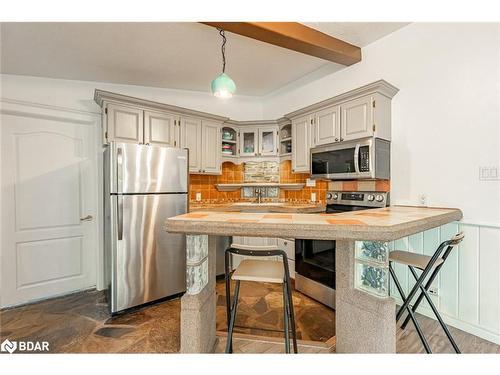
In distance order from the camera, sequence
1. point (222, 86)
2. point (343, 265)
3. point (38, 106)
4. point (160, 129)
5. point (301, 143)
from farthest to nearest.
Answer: point (301, 143) → point (160, 129) → point (38, 106) → point (222, 86) → point (343, 265)

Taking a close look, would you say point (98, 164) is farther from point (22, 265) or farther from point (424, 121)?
point (424, 121)

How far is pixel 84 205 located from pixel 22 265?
824mm

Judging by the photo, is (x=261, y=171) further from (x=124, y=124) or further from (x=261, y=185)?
(x=124, y=124)

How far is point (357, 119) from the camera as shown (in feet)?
7.66

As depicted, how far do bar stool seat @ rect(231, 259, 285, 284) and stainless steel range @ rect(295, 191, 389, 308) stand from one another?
92 centimetres

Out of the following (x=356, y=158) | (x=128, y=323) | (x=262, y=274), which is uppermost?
(x=356, y=158)

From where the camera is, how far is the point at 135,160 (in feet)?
7.56

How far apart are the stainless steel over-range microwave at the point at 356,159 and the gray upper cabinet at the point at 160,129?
1.81 m

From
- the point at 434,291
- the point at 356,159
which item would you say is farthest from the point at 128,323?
the point at 434,291

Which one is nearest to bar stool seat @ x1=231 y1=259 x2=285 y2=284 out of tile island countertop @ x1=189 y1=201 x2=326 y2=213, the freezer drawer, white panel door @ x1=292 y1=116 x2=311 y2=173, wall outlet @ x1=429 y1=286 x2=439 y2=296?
the freezer drawer

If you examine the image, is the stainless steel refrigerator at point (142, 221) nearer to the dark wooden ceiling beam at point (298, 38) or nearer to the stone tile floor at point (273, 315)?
the stone tile floor at point (273, 315)

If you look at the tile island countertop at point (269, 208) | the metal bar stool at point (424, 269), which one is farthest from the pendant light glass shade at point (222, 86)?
the metal bar stool at point (424, 269)

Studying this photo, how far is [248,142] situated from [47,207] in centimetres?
260
